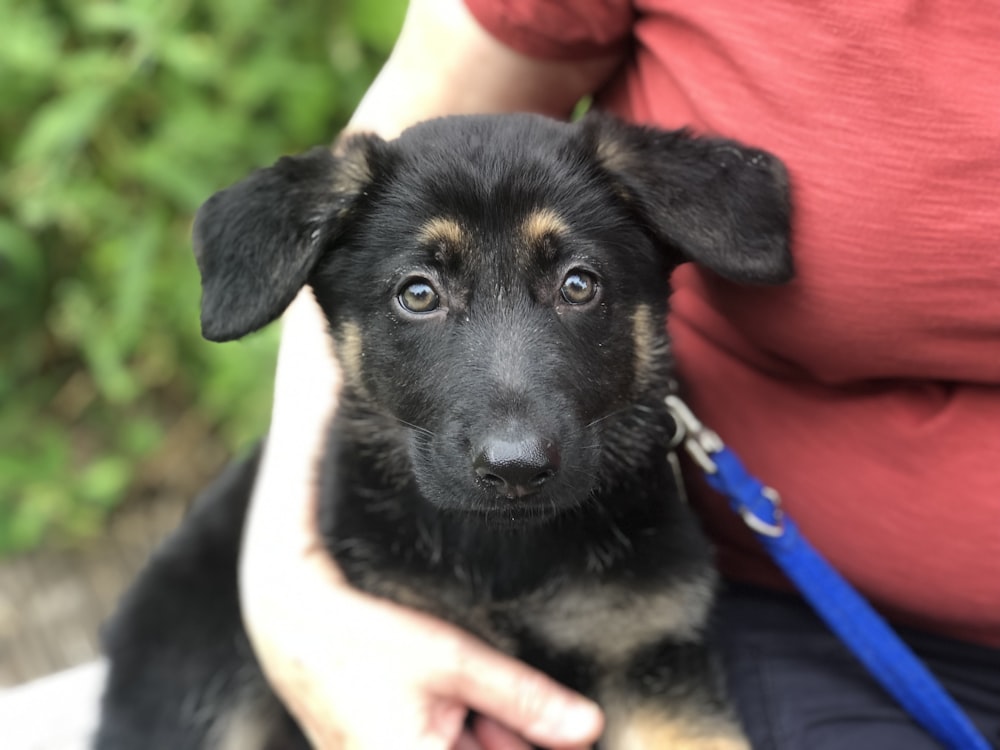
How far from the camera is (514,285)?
188 cm

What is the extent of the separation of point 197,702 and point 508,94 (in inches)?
66.6

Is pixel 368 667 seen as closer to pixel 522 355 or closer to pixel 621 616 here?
pixel 621 616

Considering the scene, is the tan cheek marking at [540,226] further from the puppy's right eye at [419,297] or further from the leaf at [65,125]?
the leaf at [65,125]

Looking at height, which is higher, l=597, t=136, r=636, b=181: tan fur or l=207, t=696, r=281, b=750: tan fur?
l=597, t=136, r=636, b=181: tan fur

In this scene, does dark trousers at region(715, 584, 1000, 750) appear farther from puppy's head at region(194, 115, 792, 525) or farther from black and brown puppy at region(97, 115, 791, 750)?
→ puppy's head at region(194, 115, 792, 525)

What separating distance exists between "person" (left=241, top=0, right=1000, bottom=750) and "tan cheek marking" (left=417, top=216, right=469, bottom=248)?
51 cm

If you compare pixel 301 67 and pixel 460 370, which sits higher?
pixel 460 370

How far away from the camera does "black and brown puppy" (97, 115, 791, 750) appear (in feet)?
5.97

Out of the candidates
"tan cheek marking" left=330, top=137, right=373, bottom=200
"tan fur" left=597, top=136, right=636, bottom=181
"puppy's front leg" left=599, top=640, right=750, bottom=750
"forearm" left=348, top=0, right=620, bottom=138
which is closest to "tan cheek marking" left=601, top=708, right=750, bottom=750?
"puppy's front leg" left=599, top=640, right=750, bottom=750

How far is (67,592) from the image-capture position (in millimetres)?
4066

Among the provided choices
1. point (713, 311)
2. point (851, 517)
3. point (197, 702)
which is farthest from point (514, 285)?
point (197, 702)

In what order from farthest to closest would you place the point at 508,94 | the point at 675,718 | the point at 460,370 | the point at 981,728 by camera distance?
the point at 508,94, the point at 675,718, the point at 981,728, the point at 460,370

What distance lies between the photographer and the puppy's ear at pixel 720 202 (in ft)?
5.97

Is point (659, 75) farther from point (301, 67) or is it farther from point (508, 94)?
point (301, 67)
